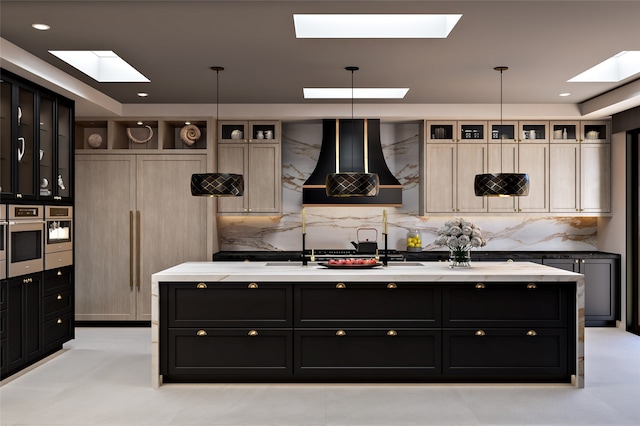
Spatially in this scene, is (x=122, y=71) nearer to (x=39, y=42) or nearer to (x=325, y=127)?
(x=39, y=42)

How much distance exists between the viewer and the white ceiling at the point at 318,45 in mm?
3529

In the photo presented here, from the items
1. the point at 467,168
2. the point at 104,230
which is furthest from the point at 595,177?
the point at 104,230

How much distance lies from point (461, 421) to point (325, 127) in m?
4.13

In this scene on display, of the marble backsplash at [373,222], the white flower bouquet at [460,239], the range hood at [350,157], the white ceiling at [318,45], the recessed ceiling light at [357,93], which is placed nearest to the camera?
the white ceiling at [318,45]

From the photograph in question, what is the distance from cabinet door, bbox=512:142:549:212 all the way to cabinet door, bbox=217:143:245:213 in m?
3.23

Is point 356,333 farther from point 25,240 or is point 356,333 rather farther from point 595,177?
point 595,177

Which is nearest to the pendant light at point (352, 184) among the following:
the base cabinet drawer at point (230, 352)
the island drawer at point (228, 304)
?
the island drawer at point (228, 304)

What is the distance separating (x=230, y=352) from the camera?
4.44 meters

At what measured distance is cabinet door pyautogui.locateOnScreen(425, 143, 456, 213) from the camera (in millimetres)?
7008

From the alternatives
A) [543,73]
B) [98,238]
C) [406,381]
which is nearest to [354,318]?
[406,381]

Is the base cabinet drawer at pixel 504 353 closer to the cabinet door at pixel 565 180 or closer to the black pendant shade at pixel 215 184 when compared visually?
the black pendant shade at pixel 215 184

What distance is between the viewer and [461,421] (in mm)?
3689

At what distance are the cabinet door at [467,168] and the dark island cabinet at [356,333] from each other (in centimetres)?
264

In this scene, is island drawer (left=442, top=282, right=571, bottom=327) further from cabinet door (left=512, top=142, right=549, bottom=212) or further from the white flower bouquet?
Answer: cabinet door (left=512, top=142, right=549, bottom=212)
